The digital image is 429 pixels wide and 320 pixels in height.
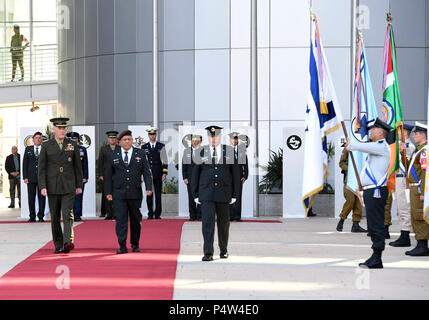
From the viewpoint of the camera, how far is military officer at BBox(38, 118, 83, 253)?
40.9 feet

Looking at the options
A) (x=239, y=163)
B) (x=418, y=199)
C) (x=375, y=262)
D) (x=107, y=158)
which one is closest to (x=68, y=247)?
(x=375, y=262)

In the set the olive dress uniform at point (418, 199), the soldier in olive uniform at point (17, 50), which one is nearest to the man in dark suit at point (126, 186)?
the olive dress uniform at point (418, 199)

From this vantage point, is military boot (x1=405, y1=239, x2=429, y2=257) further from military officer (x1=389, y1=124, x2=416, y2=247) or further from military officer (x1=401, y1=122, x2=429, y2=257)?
military officer (x1=389, y1=124, x2=416, y2=247)

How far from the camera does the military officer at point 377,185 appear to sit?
10.6 metres

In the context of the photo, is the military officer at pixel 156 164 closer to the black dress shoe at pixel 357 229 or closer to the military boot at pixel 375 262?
the black dress shoe at pixel 357 229

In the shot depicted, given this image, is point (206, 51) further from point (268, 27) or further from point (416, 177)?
point (416, 177)

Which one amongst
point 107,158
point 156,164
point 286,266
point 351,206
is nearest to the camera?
point 286,266

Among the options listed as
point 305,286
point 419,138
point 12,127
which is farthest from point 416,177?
point 12,127

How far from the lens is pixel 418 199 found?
12492mm

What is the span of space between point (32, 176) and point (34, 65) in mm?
17154

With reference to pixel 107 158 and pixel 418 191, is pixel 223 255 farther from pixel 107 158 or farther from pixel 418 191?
pixel 107 158

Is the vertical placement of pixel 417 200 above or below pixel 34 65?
below

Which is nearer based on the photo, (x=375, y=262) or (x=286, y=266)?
(x=375, y=262)
